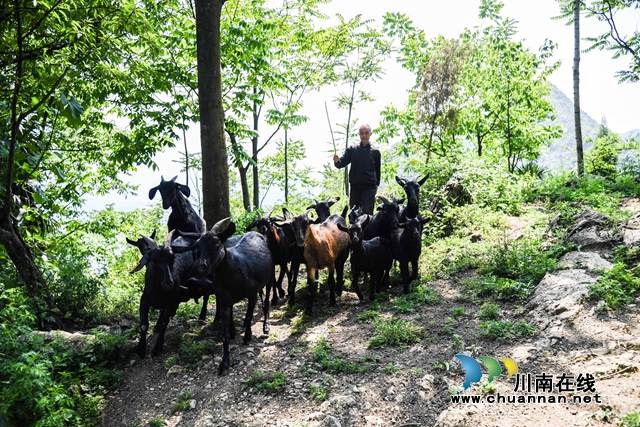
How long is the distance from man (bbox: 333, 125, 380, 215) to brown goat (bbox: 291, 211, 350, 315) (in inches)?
68.3

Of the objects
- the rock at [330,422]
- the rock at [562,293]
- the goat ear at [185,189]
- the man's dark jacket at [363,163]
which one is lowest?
the rock at [330,422]

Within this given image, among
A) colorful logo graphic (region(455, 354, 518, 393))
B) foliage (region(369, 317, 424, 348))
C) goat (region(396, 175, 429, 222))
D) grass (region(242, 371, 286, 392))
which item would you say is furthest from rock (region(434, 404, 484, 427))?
goat (region(396, 175, 429, 222))

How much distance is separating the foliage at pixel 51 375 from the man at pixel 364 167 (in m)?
6.15

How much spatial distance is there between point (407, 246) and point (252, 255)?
10.4 feet

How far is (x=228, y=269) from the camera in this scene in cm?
592

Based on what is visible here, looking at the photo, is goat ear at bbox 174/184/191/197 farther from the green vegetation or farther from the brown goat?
the green vegetation

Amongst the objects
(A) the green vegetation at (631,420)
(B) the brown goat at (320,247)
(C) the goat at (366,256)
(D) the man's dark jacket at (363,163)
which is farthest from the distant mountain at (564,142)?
(A) the green vegetation at (631,420)

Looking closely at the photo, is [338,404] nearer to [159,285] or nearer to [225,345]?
[225,345]

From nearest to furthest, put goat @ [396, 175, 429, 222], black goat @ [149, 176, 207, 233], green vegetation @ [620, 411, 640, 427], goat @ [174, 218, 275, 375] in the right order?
green vegetation @ [620, 411, 640, 427], goat @ [174, 218, 275, 375], black goat @ [149, 176, 207, 233], goat @ [396, 175, 429, 222]

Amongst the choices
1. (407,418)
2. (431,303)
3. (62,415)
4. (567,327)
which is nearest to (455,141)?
(431,303)

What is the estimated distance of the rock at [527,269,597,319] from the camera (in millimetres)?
5664

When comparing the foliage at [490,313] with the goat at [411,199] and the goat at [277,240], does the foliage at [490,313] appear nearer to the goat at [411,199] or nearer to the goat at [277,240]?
the goat at [411,199]

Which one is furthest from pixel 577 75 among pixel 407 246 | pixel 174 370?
pixel 174 370

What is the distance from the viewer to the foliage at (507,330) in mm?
5430
